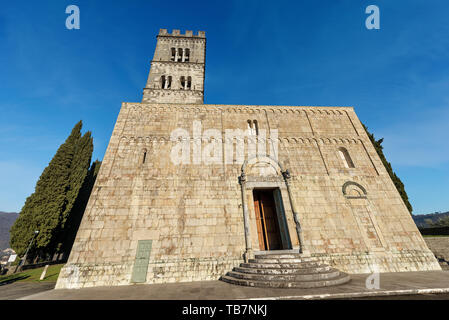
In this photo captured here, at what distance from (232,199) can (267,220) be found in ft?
8.30

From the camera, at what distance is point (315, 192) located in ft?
33.6

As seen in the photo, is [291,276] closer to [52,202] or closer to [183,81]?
[183,81]

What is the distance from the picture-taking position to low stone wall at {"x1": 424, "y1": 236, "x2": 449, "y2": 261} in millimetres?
10622

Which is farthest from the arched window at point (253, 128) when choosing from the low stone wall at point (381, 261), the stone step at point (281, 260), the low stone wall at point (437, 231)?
the low stone wall at point (437, 231)

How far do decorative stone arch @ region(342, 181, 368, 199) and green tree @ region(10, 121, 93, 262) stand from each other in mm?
26987

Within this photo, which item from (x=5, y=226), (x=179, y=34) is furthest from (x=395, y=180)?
(x=5, y=226)

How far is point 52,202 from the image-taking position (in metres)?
18.6

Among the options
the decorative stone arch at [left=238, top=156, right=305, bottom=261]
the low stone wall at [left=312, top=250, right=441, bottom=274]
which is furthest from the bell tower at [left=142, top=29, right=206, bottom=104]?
the low stone wall at [left=312, top=250, right=441, bottom=274]

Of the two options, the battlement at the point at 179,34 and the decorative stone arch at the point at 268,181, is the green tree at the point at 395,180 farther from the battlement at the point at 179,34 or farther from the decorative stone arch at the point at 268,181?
the battlement at the point at 179,34

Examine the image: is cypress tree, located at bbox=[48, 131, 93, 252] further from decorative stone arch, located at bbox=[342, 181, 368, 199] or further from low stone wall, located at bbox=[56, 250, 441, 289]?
decorative stone arch, located at bbox=[342, 181, 368, 199]

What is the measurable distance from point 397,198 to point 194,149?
12832 mm

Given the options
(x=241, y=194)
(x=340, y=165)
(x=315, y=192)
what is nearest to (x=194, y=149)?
(x=241, y=194)
